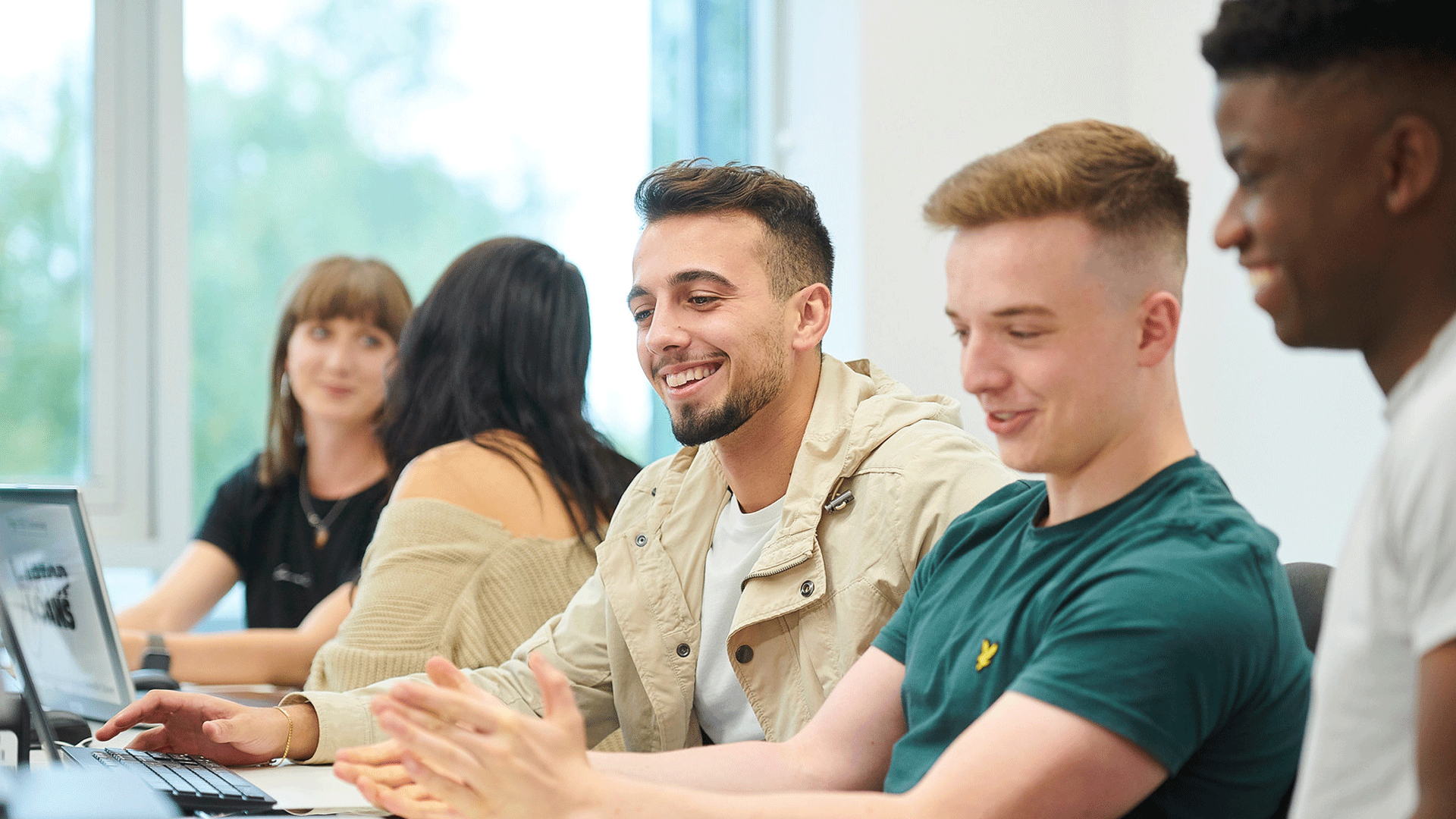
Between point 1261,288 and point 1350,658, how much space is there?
0.24 m

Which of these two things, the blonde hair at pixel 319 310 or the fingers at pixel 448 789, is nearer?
the fingers at pixel 448 789

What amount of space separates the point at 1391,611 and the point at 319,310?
2.65 meters

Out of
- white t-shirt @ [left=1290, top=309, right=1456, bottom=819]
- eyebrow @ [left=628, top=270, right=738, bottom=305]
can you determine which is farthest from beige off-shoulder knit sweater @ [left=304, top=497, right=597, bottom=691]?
white t-shirt @ [left=1290, top=309, right=1456, bottom=819]

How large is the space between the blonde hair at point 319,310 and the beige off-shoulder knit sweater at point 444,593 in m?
1.09

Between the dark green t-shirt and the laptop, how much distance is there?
66 centimetres

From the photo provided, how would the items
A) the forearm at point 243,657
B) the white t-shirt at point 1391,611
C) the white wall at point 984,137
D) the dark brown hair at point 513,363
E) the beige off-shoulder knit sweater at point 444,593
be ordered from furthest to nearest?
the white wall at point 984,137, the forearm at point 243,657, the dark brown hair at point 513,363, the beige off-shoulder knit sweater at point 444,593, the white t-shirt at point 1391,611

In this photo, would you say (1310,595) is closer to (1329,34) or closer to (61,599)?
(1329,34)

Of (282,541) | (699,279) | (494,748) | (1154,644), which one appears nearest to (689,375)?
(699,279)

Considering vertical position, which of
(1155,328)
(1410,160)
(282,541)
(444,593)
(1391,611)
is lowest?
(282,541)

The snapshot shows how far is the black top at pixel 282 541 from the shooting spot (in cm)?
289

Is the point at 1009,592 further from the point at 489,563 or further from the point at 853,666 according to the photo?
the point at 489,563

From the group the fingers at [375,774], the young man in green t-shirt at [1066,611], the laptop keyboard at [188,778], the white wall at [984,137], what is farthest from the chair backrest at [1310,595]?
the white wall at [984,137]

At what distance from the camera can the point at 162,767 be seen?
1404mm

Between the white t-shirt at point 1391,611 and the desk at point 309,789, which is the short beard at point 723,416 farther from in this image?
the white t-shirt at point 1391,611
